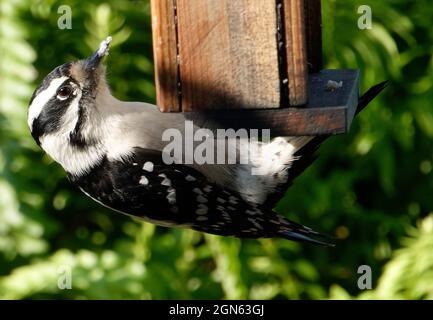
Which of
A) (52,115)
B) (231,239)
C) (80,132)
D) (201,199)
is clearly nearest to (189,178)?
(201,199)

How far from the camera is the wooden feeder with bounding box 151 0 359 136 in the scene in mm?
2828

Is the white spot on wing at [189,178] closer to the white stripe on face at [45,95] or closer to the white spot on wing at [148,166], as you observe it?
the white spot on wing at [148,166]

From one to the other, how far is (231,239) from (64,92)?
2306mm

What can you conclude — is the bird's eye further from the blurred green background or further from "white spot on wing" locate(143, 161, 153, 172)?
the blurred green background

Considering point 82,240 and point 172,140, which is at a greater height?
point 172,140

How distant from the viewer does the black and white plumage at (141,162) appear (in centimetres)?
319

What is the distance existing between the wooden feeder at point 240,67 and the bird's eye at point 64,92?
414mm

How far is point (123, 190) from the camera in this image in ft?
10.5

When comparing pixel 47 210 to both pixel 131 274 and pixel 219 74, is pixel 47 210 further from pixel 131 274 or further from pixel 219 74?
pixel 219 74

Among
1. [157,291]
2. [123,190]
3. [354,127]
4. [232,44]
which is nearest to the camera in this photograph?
[232,44]

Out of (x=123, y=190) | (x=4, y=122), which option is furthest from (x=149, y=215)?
(x=4, y=122)

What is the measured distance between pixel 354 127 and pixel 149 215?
2.68m

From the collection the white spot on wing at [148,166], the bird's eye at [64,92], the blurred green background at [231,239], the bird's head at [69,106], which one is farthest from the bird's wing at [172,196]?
the blurred green background at [231,239]

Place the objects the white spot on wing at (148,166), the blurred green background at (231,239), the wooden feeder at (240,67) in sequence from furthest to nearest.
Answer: the blurred green background at (231,239), the white spot on wing at (148,166), the wooden feeder at (240,67)
